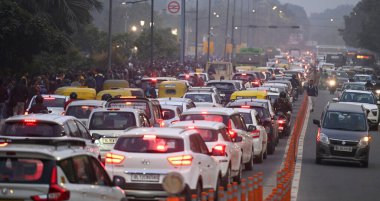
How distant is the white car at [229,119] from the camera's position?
2701 cm

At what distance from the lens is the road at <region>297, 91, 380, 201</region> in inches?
938

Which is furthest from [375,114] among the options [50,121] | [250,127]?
[50,121]

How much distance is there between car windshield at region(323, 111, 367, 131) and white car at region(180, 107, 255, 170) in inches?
219

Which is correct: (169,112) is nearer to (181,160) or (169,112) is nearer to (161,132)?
(161,132)

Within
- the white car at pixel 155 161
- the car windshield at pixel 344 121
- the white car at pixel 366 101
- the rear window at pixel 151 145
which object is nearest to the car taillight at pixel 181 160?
the white car at pixel 155 161

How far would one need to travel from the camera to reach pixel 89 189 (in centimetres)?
1334

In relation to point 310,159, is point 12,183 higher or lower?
higher

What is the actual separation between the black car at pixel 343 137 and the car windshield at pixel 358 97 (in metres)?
18.8

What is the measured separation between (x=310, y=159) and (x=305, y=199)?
1113 cm

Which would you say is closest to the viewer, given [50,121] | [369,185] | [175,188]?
[175,188]

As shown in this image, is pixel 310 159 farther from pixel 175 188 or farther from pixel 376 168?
pixel 175 188

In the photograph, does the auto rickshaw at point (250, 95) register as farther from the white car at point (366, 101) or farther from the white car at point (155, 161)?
the white car at point (155, 161)

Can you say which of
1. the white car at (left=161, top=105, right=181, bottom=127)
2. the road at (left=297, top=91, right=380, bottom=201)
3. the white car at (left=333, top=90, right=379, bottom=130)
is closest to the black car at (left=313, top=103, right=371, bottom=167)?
the road at (left=297, top=91, right=380, bottom=201)

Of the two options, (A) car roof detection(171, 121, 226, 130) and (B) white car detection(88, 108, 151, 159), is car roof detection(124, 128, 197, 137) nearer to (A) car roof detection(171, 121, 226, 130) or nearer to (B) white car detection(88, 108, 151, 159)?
(A) car roof detection(171, 121, 226, 130)
